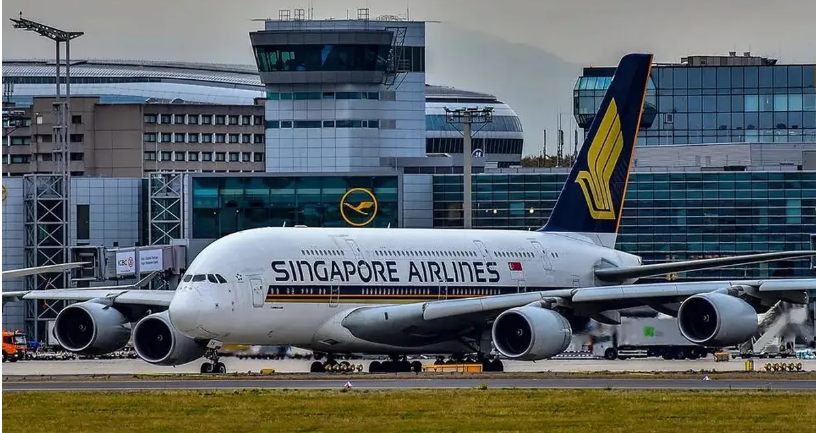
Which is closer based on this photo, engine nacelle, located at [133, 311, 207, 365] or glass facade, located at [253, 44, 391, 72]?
engine nacelle, located at [133, 311, 207, 365]

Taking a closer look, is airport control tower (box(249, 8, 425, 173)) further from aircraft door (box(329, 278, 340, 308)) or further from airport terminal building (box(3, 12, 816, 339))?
aircraft door (box(329, 278, 340, 308))

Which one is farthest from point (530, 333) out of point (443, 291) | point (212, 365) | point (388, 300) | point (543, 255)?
point (543, 255)

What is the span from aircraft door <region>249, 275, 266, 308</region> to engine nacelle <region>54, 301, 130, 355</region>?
6178 millimetres

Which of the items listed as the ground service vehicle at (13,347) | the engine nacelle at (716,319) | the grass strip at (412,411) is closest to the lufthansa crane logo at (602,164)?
the engine nacelle at (716,319)

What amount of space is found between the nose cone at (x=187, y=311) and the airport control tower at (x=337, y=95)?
225 feet

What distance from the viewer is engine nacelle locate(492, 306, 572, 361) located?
163 feet

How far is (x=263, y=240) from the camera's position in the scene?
5131 centimetres

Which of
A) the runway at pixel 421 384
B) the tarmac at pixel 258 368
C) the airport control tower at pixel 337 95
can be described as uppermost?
the airport control tower at pixel 337 95

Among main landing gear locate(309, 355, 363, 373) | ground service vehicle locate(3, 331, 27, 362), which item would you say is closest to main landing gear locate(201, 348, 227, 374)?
main landing gear locate(309, 355, 363, 373)

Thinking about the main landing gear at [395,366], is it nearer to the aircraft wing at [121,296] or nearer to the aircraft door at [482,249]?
the aircraft door at [482,249]

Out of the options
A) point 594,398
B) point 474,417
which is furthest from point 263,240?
point 474,417

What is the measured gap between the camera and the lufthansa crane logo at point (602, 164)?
63.6 m

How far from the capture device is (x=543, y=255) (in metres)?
60.2

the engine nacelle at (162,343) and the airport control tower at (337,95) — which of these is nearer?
the engine nacelle at (162,343)
